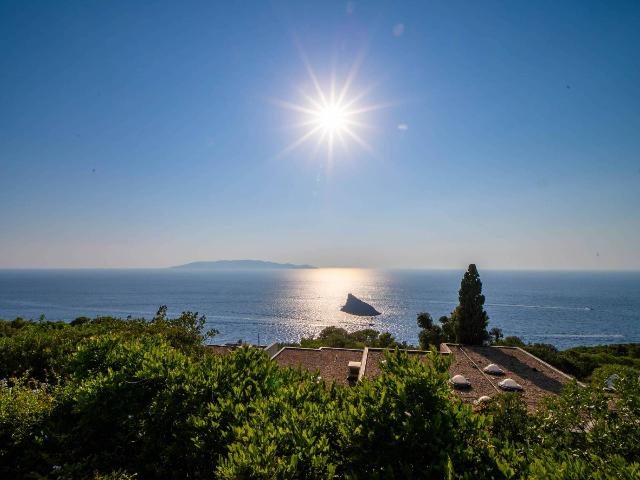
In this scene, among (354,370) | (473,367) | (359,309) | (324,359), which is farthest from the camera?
(359,309)

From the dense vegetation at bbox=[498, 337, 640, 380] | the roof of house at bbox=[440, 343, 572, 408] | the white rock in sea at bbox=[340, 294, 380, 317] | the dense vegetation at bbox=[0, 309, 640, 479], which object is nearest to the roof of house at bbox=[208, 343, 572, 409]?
the roof of house at bbox=[440, 343, 572, 408]

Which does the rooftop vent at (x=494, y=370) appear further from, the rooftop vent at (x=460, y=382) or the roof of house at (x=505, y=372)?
the rooftop vent at (x=460, y=382)

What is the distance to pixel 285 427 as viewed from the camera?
425 cm

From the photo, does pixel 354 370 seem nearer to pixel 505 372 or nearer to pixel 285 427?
pixel 505 372

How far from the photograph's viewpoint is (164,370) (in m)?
6.02

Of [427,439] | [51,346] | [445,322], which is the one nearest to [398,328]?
[445,322]

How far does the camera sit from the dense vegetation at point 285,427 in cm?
365

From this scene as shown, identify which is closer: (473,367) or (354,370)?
(354,370)

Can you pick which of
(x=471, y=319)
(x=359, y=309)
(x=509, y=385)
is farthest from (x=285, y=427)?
(x=359, y=309)

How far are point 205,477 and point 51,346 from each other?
10942mm

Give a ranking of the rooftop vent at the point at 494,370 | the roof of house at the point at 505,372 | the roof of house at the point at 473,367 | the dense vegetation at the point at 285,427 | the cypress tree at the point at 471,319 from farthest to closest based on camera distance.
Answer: the cypress tree at the point at 471,319 < the rooftop vent at the point at 494,370 < the roof of house at the point at 473,367 < the roof of house at the point at 505,372 < the dense vegetation at the point at 285,427

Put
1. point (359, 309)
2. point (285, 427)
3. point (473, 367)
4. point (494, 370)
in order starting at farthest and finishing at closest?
point (359, 309), point (473, 367), point (494, 370), point (285, 427)

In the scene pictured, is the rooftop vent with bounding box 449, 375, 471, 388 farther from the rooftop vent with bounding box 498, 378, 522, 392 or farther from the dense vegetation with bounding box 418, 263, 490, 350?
the dense vegetation with bounding box 418, 263, 490, 350

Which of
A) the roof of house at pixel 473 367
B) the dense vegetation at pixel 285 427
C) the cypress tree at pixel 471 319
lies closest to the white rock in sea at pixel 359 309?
the cypress tree at pixel 471 319
